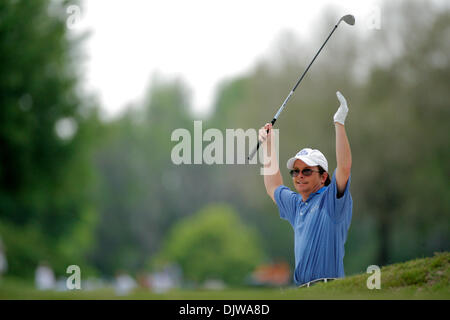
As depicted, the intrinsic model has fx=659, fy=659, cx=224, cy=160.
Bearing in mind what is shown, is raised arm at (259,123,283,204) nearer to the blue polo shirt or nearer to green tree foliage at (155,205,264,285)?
the blue polo shirt

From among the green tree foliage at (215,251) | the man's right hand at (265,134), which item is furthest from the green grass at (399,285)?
the green tree foliage at (215,251)

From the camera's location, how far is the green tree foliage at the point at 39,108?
25281mm

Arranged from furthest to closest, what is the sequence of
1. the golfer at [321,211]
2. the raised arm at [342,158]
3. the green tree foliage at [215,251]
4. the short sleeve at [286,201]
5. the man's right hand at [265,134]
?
the green tree foliage at [215,251], the man's right hand at [265,134], the short sleeve at [286,201], the golfer at [321,211], the raised arm at [342,158]

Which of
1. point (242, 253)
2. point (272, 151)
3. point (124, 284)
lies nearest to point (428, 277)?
point (272, 151)

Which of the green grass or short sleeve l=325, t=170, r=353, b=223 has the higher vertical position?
short sleeve l=325, t=170, r=353, b=223

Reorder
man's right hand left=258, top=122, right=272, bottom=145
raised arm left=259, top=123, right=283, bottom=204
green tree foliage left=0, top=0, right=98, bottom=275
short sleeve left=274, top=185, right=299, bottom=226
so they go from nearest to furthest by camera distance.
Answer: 1. short sleeve left=274, top=185, right=299, bottom=226
2. man's right hand left=258, top=122, right=272, bottom=145
3. raised arm left=259, top=123, right=283, bottom=204
4. green tree foliage left=0, top=0, right=98, bottom=275

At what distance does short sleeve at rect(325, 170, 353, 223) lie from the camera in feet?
18.8

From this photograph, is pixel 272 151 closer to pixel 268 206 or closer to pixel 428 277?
pixel 428 277

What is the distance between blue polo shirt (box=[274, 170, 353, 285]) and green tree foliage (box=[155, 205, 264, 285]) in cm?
4937

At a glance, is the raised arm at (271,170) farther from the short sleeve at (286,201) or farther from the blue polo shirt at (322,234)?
the blue polo shirt at (322,234)

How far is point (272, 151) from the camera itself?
691cm

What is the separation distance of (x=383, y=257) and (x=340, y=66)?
11062mm

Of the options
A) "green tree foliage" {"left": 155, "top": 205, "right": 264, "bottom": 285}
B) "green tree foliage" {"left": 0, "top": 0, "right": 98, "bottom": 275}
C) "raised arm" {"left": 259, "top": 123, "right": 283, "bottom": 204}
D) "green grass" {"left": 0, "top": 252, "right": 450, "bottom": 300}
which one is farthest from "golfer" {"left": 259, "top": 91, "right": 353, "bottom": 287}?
"green tree foliage" {"left": 155, "top": 205, "right": 264, "bottom": 285}

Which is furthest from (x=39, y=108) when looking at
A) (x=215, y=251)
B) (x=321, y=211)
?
(x=215, y=251)
